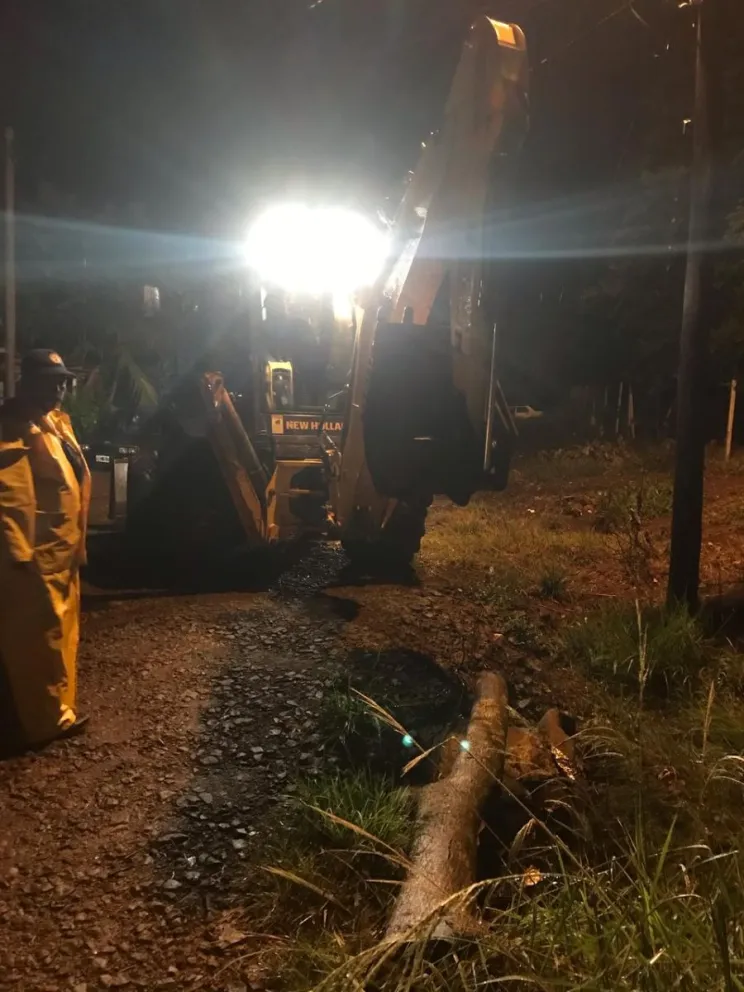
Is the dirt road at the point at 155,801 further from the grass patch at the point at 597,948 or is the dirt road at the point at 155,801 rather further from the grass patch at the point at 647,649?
the grass patch at the point at 647,649

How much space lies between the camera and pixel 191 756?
3.74 meters

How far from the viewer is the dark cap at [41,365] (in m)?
3.88

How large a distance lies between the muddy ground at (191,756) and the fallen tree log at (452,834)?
0.56 metres

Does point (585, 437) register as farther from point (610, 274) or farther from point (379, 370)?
point (379, 370)

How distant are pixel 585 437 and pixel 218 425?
480 inches

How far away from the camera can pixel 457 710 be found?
4.03m

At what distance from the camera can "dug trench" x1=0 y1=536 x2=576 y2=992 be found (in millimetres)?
2609

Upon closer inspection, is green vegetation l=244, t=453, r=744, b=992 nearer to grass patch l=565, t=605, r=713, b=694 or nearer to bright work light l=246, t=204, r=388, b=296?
grass patch l=565, t=605, r=713, b=694

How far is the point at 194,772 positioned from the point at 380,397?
2.04 meters

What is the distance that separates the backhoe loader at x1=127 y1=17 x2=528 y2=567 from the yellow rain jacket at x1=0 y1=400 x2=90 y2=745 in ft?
5.37

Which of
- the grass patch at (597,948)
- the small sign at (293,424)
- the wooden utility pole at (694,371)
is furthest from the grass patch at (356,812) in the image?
the small sign at (293,424)

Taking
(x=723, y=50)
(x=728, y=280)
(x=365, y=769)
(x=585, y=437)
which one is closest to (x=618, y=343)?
(x=585, y=437)

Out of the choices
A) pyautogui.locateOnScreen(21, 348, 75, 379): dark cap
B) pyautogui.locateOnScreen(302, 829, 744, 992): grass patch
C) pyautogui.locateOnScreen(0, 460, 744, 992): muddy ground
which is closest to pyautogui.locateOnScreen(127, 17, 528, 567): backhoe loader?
pyautogui.locateOnScreen(0, 460, 744, 992): muddy ground

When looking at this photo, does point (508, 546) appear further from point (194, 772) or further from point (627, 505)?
point (194, 772)
